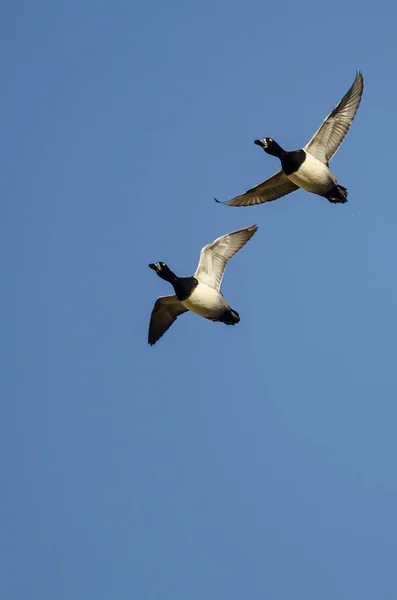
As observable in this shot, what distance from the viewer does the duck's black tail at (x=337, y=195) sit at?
33844 mm

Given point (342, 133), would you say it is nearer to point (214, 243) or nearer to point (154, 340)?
point (214, 243)

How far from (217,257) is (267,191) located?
2.63 meters

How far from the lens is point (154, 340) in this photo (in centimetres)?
3494

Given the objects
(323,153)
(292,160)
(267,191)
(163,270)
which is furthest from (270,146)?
(163,270)

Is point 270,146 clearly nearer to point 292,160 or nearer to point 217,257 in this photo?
point 292,160

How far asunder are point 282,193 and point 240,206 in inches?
40.2

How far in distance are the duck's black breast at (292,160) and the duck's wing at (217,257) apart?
67.6 inches

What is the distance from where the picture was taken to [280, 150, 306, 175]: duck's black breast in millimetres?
33844

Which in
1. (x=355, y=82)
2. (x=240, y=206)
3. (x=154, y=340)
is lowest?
(x=154, y=340)

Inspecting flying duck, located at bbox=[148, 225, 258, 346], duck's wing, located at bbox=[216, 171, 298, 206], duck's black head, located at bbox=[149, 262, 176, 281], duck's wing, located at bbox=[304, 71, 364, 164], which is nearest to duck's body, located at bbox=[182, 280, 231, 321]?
flying duck, located at bbox=[148, 225, 258, 346]

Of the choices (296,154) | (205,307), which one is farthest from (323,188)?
(205,307)

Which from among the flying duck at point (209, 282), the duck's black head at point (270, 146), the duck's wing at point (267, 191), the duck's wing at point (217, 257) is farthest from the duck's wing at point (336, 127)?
the duck's wing at point (217, 257)

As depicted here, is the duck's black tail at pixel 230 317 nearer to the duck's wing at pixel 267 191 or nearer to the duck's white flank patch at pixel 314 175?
the duck's wing at pixel 267 191

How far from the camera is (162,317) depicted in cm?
3491
